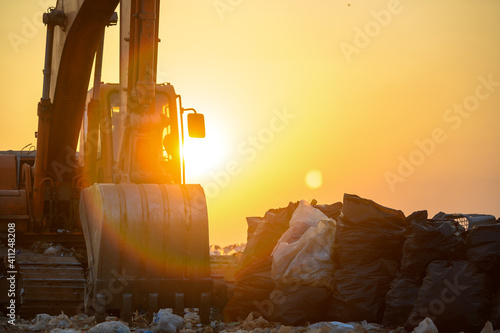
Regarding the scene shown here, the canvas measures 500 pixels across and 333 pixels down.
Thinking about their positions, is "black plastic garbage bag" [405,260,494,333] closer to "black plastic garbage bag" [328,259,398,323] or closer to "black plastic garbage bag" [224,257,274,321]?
"black plastic garbage bag" [328,259,398,323]

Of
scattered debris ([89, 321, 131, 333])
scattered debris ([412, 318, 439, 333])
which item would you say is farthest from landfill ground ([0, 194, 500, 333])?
scattered debris ([89, 321, 131, 333])

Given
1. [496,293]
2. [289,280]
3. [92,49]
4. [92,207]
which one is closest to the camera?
[92,207]

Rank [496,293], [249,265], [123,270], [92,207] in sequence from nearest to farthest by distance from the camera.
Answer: [123,270] < [92,207] < [496,293] < [249,265]

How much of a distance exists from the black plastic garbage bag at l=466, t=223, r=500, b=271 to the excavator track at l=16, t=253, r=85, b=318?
12.3 ft

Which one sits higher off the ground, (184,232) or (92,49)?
A: (92,49)

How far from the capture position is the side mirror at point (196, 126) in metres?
6.62

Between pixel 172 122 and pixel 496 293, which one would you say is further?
pixel 172 122

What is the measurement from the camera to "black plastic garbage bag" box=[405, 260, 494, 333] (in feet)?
20.0

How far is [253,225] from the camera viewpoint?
8617 mm

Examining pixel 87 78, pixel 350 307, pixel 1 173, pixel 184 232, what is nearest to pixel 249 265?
pixel 350 307

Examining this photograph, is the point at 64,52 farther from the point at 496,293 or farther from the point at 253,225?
the point at 496,293

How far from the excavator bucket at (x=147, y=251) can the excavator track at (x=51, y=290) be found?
170 cm

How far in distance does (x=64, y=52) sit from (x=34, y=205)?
6.79 feet

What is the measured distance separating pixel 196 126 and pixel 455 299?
2.76 m
